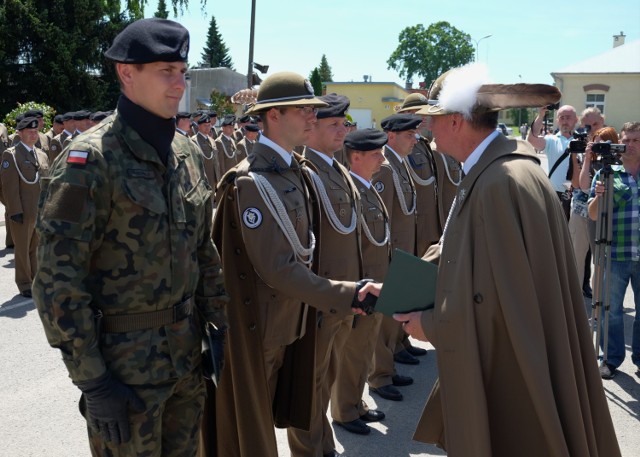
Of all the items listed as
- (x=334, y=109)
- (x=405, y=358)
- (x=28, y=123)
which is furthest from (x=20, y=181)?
(x=405, y=358)

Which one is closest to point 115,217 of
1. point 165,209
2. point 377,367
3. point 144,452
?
point 165,209

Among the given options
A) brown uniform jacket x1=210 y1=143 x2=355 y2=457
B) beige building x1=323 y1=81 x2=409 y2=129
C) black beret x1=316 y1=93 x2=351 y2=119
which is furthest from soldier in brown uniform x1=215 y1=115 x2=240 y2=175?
beige building x1=323 y1=81 x2=409 y2=129

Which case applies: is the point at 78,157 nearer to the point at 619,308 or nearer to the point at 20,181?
the point at 619,308

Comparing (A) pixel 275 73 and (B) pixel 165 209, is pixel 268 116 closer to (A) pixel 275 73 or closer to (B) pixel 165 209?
(A) pixel 275 73

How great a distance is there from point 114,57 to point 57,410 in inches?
130

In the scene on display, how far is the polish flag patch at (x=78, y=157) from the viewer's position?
225 cm

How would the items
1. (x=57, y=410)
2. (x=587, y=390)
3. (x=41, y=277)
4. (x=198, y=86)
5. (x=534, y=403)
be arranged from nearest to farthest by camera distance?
(x=41, y=277), (x=534, y=403), (x=587, y=390), (x=57, y=410), (x=198, y=86)

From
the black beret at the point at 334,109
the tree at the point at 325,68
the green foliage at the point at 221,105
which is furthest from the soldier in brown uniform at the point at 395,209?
the tree at the point at 325,68

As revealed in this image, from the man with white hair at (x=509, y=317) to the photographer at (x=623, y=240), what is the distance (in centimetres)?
323

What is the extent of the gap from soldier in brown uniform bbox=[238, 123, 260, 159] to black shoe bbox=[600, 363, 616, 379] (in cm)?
1211

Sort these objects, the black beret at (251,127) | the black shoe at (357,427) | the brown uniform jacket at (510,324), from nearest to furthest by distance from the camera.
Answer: the brown uniform jacket at (510,324) < the black shoe at (357,427) < the black beret at (251,127)

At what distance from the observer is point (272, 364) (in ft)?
11.3

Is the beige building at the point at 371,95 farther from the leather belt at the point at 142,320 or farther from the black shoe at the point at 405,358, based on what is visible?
the leather belt at the point at 142,320

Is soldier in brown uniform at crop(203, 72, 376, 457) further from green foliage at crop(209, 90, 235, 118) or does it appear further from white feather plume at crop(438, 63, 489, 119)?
green foliage at crop(209, 90, 235, 118)
